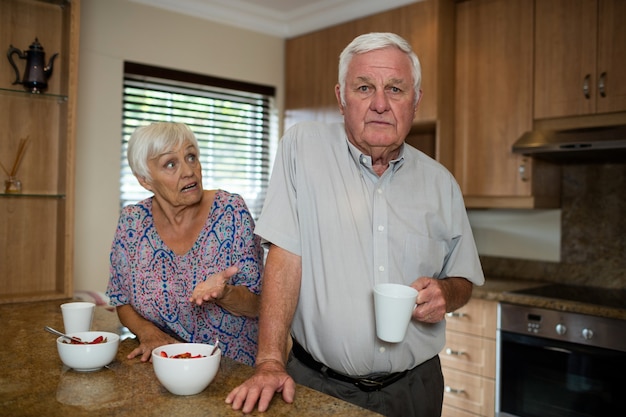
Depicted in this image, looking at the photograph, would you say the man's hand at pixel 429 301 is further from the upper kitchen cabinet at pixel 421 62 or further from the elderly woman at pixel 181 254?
the upper kitchen cabinet at pixel 421 62

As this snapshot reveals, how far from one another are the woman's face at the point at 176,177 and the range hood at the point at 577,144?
70.5 inches

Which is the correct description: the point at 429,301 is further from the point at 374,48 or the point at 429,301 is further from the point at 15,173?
the point at 15,173

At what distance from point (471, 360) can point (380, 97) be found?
1.94 m

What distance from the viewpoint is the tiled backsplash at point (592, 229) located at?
3.02 metres

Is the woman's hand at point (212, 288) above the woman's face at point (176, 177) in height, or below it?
below

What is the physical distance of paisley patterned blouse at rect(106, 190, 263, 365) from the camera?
169 cm

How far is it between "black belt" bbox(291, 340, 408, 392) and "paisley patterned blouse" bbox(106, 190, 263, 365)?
28 centimetres

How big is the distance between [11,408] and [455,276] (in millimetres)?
1091

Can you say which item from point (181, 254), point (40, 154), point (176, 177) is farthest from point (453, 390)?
point (40, 154)

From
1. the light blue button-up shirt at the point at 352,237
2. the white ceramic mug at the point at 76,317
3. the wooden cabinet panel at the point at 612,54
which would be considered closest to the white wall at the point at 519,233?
the wooden cabinet panel at the point at 612,54

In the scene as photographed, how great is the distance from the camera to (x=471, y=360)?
116 inches

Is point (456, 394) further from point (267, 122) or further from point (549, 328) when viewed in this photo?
point (267, 122)

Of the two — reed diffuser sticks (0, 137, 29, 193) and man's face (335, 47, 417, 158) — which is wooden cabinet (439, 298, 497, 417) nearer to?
man's face (335, 47, 417, 158)

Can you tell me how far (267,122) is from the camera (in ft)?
13.3
